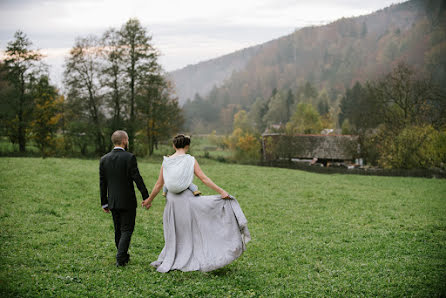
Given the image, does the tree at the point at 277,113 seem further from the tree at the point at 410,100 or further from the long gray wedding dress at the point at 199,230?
the long gray wedding dress at the point at 199,230

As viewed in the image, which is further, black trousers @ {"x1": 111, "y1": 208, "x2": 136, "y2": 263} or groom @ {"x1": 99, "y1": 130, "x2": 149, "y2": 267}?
black trousers @ {"x1": 111, "y1": 208, "x2": 136, "y2": 263}

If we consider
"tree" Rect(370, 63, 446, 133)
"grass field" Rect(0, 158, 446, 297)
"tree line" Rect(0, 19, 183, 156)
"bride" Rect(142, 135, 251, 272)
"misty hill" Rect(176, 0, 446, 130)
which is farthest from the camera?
"misty hill" Rect(176, 0, 446, 130)

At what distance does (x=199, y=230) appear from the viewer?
21.8ft

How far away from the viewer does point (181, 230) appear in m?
6.69

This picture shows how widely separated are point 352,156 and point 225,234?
48.4 meters

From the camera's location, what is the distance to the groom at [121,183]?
260 inches

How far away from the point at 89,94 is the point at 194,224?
39.9 metres

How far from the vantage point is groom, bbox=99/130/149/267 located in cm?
659

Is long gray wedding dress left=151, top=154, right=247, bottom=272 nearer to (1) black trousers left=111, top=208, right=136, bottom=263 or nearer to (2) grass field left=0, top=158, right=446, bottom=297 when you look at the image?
(2) grass field left=0, top=158, right=446, bottom=297

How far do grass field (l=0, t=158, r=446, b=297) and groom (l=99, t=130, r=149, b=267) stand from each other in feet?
2.75

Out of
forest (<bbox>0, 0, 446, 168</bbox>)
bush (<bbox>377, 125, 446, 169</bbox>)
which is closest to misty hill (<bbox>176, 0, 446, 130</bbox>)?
forest (<bbox>0, 0, 446, 168</bbox>)

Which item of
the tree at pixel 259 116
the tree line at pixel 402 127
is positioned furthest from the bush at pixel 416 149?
the tree at pixel 259 116

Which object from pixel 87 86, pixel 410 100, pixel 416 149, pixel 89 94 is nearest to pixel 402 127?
pixel 416 149

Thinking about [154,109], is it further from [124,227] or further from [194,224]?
[194,224]
